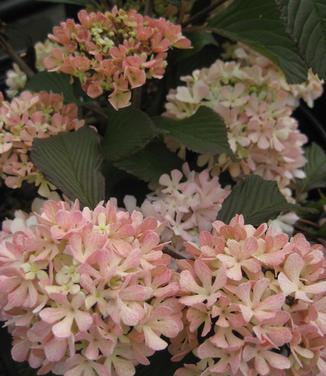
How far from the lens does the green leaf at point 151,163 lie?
2.10ft

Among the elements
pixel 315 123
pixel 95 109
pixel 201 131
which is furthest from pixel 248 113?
pixel 315 123

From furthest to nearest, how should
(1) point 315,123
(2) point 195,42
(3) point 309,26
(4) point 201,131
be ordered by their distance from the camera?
(1) point 315,123 < (2) point 195,42 < (4) point 201,131 < (3) point 309,26

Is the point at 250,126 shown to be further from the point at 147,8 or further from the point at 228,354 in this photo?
the point at 228,354

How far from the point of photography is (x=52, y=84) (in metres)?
0.75

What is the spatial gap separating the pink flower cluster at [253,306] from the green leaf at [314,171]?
1.23 feet

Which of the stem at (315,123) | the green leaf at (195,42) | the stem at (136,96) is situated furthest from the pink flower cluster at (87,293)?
the stem at (315,123)

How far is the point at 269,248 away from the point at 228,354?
77mm

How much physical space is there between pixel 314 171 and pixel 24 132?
0.39 meters

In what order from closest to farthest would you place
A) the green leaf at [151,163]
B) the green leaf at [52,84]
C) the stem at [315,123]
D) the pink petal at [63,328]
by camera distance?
the pink petal at [63,328] < the green leaf at [151,163] < the green leaf at [52,84] < the stem at [315,123]

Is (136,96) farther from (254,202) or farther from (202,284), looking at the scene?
(202,284)

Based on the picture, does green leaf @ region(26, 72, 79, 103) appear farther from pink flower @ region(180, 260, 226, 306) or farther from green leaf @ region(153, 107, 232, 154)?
pink flower @ region(180, 260, 226, 306)

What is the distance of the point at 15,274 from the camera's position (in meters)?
0.42

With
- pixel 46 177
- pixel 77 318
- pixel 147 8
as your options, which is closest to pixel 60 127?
pixel 46 177

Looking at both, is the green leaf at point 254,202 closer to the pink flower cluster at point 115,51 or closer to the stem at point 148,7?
the pink flower cluster at point 115,51
